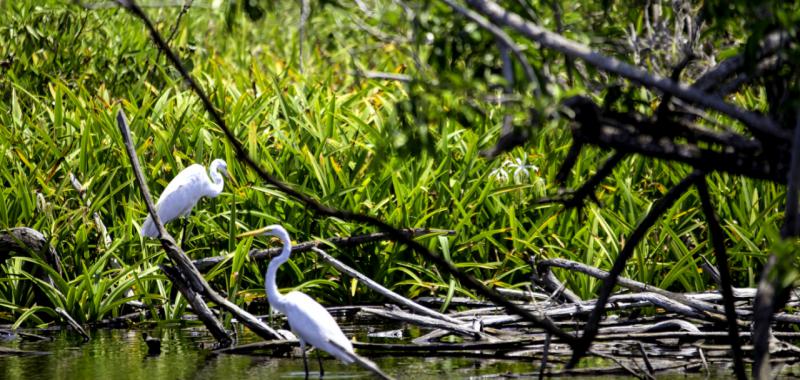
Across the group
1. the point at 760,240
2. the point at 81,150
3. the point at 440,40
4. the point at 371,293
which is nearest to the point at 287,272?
the point at 371,293

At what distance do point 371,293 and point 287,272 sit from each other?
57 centimetres

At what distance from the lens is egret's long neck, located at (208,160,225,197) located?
23.3 feet

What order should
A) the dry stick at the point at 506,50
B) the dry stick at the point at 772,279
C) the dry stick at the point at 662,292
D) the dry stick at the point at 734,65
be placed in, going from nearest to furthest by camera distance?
the dry stick at the point at 772,279
the dry stick at the point at 506,50
the dry stick at the point at 734,65
the dry stick at the point at 662,292

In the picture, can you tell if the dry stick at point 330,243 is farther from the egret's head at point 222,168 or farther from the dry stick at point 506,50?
the dry stick at point 506,50

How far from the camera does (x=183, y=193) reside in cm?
696

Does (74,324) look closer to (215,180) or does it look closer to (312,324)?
(215,180)

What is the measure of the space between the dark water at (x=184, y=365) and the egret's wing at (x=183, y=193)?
1.10 meters

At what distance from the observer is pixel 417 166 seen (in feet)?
24.7

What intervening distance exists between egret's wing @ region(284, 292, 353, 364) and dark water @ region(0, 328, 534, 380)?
0.65ft

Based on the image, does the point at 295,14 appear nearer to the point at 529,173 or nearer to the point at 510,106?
the point at 529,173

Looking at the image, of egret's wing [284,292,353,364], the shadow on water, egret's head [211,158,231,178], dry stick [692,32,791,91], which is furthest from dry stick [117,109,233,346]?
dry stick [692,32,791,91]

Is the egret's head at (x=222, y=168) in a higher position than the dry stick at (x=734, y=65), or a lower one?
higher

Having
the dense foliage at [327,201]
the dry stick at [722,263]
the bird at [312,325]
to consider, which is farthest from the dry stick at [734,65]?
the dense foliage at [327,201]

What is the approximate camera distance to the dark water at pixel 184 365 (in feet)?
17.2
